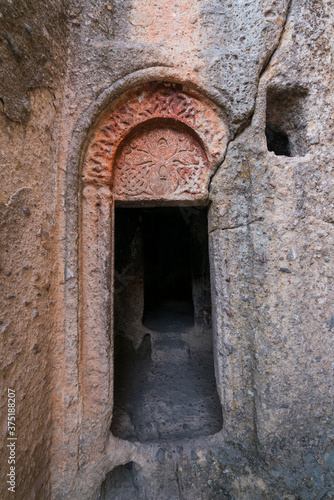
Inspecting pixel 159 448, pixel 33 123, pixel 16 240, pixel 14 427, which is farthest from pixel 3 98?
pixel 159 448

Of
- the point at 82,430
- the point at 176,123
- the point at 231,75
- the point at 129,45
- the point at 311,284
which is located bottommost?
the point at 82,430

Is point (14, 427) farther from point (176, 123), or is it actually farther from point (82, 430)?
point (176, 123)

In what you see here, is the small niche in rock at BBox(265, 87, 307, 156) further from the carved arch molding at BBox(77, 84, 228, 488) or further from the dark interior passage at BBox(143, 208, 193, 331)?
the dark interior passage at BBox(143, 208, 193, 331)

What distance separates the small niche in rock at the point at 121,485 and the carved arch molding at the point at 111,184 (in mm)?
122

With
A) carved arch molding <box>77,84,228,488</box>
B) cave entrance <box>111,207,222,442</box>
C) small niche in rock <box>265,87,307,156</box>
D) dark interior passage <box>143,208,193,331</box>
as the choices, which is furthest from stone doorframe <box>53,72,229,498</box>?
dark interior passage <box>143,208,193,331</box>

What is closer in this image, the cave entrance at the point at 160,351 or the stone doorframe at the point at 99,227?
the stone doorframe at the point at 99,227

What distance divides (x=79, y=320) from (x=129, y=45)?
5.72 ft

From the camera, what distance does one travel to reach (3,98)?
3.63 ft

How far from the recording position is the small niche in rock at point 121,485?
1.52 m

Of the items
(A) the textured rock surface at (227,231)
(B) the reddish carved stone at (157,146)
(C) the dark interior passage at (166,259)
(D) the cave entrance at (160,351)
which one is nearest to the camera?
(A) the textured rock surface at (227,231)

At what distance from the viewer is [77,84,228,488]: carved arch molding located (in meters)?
1.53

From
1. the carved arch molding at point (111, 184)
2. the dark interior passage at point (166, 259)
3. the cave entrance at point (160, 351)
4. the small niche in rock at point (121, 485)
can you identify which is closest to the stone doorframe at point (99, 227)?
the carved arch molding at point (111, 184)

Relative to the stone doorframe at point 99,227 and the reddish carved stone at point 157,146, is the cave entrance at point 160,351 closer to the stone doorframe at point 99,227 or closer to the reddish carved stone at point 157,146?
the stone doorframe at point 99,227

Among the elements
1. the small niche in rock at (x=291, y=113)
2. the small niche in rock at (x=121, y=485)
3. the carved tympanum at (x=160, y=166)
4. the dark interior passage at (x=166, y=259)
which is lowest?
the small niche in rock at (x=121, y=485)
